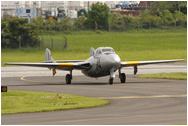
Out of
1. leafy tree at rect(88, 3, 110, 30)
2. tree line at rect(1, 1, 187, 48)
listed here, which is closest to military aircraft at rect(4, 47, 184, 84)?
tree line at rect(1, 1, 187, 48)

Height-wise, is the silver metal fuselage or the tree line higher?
the silver metal fuselage

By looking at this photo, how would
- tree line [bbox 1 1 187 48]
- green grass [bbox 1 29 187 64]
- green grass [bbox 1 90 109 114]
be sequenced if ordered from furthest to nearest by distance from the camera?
tree line [bbox 1 1 187 48]
green grass [bbox 1 29 187 64]
green grass [bbox 1 90 109 114]

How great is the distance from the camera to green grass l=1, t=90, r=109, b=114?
24656mm

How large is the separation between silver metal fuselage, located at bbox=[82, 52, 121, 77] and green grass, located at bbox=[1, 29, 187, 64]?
31.9 meters

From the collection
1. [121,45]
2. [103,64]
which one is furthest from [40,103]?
[121,45]

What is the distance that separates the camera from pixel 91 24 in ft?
364

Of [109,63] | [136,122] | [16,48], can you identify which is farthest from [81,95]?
[16,48]

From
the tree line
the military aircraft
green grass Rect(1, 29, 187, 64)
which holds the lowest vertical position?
green grass Rect(1, 29, 187, 64)

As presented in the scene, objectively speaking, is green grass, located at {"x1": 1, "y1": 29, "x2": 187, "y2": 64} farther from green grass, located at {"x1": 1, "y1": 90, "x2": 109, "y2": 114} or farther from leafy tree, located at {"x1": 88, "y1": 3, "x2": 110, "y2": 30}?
green grass, located at {"x1": 1, "y1": 90, "x2": 109, "y2": 114}

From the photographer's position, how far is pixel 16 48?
Result: 84812 millimetres

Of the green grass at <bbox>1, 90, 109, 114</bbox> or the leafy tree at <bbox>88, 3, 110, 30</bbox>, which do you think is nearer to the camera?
the green grass at <bbox>1, 90, 109, 114</bbox>

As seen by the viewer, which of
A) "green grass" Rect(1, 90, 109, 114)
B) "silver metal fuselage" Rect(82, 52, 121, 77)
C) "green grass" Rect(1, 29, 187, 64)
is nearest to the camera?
"green grass" Rect(1, 90, 109, 114)

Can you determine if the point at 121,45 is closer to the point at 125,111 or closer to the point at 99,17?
the point at 99,17

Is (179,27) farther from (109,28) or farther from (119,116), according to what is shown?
(119,116)
